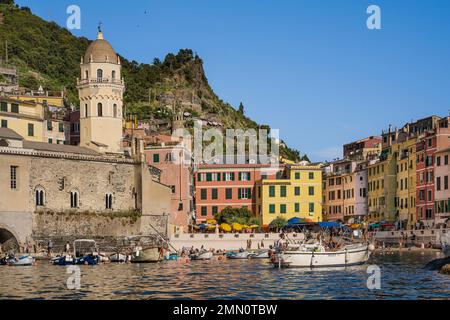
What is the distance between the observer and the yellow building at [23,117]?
80688 millimetres

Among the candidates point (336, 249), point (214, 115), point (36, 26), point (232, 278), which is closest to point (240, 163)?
point (336, 249)

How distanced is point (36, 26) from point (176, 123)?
201 ft

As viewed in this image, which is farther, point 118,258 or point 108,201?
point 108,201

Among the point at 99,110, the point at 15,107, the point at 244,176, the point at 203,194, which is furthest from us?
the point at 244,176

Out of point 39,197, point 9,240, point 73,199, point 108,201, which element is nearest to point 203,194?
point 108,201

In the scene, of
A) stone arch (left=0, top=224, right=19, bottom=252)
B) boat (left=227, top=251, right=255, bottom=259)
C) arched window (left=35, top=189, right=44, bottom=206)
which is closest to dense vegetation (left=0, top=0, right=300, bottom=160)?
arched window (left=35, top=189, right=44, bottom=206)

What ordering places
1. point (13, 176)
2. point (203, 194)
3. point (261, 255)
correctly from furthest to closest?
point (203, 194) < point (261, 255) < point (13, 176)

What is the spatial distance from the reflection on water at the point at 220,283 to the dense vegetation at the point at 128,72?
254 feet

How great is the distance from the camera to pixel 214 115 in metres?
161

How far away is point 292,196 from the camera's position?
94.6m

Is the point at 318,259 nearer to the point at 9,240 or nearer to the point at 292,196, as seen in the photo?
the point at 9,240

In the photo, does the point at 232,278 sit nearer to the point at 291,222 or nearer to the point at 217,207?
the point at 291,222

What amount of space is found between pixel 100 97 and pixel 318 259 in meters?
37.7

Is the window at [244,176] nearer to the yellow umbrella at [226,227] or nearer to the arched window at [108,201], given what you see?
the yellow umbrella at [226,227]
